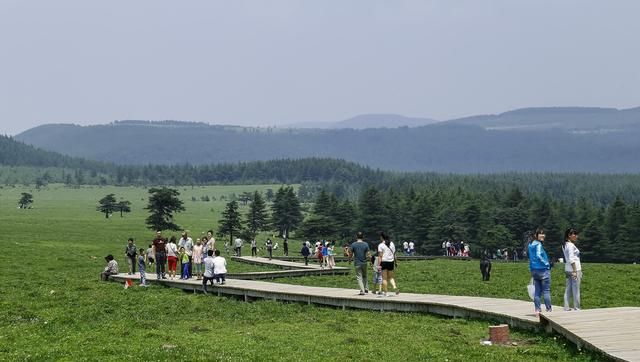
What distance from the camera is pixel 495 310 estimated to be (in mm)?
28391

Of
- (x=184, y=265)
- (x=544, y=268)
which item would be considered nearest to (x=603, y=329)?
(x=544, y=268)

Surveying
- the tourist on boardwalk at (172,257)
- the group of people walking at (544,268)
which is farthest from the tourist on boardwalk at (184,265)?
the group of people walking at (544,268)

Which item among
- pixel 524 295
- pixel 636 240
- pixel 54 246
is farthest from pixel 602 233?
pixel 524 295

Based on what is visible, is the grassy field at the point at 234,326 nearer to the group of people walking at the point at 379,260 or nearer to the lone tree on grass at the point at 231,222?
the group of people walking at the point at 379,260

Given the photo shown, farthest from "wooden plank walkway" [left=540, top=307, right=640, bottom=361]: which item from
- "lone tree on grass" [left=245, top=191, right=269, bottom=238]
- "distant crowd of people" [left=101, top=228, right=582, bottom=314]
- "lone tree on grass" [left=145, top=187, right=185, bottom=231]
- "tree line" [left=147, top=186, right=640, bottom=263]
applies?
"lone tree on grass" [left=245, top=191, right=269, bottom=238]

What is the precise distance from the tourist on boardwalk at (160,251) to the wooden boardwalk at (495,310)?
71 cm

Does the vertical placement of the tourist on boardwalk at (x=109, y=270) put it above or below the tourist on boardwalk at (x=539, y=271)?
below

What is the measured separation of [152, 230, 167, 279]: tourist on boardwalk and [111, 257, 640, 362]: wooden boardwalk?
2.34 ft

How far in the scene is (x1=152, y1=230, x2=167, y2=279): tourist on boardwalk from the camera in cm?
4559

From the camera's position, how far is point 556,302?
1420 inches

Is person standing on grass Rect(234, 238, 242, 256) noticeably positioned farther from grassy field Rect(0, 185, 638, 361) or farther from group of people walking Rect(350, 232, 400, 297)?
group of people walking Rect(350, 232, 400, 297)

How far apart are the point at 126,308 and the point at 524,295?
18.3m

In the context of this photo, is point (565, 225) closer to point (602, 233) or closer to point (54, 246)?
point (602, 233)

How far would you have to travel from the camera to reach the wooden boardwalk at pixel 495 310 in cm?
2094
